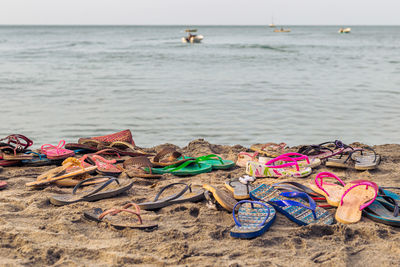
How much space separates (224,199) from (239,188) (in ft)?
1.08

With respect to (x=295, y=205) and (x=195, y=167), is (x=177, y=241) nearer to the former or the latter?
(x=295, y=205)

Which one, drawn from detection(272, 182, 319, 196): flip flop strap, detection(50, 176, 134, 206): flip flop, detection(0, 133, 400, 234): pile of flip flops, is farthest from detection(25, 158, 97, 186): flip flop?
detection(272, 182, 319, 196): flip flop strap

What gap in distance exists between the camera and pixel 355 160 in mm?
3738

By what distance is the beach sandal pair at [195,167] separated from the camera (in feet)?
11.6

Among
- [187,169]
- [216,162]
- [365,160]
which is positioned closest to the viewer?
[187,169]

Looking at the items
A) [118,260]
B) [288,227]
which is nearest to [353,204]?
[288,227]

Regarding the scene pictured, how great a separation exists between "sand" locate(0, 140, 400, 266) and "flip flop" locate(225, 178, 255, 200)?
23cm

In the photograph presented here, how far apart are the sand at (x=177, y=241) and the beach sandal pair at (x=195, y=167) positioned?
0.78 metres

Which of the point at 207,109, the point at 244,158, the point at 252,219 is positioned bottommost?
the point at 207,109

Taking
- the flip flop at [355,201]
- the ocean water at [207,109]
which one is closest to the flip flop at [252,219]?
the flip flop at [355,201]

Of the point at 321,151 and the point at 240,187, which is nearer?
the point at 240,187

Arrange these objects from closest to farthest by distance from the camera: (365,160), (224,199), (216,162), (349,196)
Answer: (224,199) < (349,196) < (365,160) < (216,162)

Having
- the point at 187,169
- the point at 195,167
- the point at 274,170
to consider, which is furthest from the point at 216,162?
the point at 274,170

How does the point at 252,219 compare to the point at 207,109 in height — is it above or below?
above
